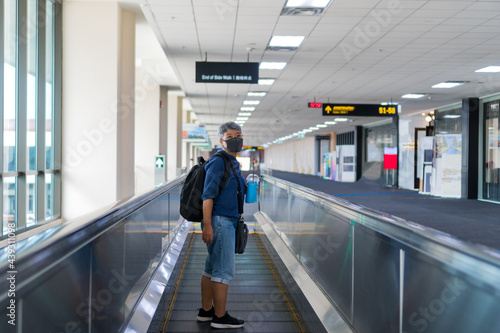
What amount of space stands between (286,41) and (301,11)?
85.6 inches

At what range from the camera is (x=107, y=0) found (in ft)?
34.6

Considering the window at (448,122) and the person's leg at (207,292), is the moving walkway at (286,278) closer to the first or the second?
the person's leg at (207,292)

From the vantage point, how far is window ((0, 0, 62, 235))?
28.3 ft

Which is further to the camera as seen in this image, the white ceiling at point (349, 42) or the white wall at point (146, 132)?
the white wall at point (146, 132)

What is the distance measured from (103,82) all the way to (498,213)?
446 inches

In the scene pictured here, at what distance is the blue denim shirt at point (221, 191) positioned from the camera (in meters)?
3.74

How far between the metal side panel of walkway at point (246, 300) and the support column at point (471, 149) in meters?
13.6

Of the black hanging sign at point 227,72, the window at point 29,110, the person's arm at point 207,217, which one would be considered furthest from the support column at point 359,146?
the person's arm at point 207,217

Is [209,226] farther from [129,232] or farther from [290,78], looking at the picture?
[290,78]

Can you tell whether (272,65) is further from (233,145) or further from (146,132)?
(233,145)

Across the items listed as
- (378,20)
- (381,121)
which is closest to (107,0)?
(378,20)

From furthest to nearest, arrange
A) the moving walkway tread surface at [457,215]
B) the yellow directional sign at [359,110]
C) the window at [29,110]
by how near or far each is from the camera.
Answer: the yellow directional sign at [359,110]
the moving walkway tread surface at [457,215]
the window at [29,110]

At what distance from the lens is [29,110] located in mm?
9711

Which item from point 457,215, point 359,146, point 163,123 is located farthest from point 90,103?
point 359,146
